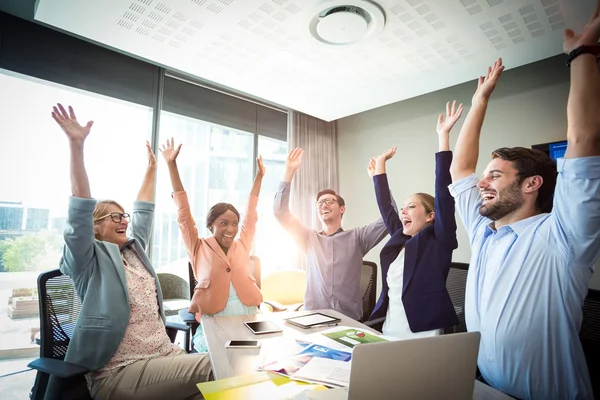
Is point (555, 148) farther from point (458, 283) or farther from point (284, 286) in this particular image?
point (284, 286)

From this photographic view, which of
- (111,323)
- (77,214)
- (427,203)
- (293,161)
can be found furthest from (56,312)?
(427,203)

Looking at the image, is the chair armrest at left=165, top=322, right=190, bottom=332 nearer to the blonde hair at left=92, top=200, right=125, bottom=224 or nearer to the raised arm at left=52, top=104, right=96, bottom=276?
the raised arm at left=52, top=104, right=96, bottom=276

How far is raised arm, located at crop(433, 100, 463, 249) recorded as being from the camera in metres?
1.56

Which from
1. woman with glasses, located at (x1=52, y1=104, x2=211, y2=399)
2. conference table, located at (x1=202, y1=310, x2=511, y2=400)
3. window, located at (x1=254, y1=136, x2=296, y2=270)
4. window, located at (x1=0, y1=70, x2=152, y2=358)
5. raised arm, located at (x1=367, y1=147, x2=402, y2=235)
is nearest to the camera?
conference table, located at (x1=202, y1=310, x2=511, y2=400)

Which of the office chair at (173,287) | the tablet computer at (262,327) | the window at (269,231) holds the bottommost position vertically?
the office chair at (173,287)

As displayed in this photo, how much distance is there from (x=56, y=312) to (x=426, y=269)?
5.69ft

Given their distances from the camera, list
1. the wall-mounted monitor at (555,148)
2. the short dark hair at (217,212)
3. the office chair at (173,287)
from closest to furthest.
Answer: the short dark hair at (217,212) < the wall-mounted monitor at (555,148) < the office chair at (173,287)

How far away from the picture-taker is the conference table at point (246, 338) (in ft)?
3.30

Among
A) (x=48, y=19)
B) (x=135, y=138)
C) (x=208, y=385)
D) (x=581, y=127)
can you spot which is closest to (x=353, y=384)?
(x=208, y=385)

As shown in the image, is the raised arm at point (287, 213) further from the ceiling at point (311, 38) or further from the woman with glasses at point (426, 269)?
the ceiling at point (311, 38)

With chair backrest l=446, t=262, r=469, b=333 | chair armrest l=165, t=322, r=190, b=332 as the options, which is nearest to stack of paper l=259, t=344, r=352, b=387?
chair armrest l=165, t=322, r=190, b=332

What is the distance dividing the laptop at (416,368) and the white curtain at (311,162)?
3.68 m

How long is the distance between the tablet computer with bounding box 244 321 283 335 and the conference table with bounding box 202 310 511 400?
0.8 inches

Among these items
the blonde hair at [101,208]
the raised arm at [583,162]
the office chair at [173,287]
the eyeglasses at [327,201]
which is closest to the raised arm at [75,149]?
the blonde hair at [101,208]
